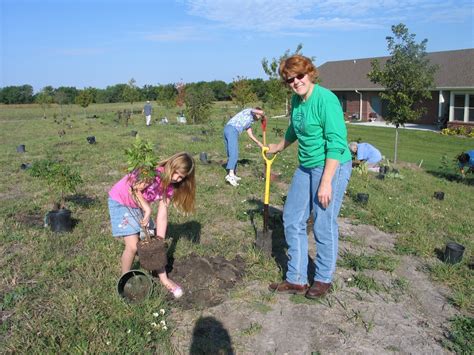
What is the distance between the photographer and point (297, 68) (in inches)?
123

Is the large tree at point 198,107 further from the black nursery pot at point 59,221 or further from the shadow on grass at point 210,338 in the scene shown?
the shadow on grass at point 210,338

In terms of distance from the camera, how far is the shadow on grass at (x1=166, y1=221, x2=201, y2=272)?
4.60m

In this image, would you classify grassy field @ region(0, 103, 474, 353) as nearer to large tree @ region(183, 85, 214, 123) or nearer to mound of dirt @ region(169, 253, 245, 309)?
mound of dirt @ region(169, 253, 245, 309)

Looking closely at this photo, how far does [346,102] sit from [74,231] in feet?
107

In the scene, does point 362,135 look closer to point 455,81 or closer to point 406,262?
point 455,81

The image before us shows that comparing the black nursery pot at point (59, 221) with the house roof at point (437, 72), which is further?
the house roof at point (437, 72)

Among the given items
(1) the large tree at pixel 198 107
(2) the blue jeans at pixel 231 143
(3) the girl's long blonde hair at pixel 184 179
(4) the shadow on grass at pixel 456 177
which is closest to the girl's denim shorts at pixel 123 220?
(3) the girl's long blonde hair at pixel 184 179

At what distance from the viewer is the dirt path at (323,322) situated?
2916 mm

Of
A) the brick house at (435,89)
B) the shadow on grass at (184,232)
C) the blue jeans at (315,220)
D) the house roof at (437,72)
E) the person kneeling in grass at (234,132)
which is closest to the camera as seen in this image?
the blue jeans at (315,220)

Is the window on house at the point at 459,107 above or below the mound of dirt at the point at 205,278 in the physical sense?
above

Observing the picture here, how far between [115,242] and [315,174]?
2.60 m

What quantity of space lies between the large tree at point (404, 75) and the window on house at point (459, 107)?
45.3ft

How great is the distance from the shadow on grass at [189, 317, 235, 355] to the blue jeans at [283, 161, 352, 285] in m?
0.81

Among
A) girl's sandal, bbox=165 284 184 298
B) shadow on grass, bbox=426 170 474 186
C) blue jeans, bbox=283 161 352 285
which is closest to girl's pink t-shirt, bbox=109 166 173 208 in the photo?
girl's sandal, bbox=165 284 184 298
